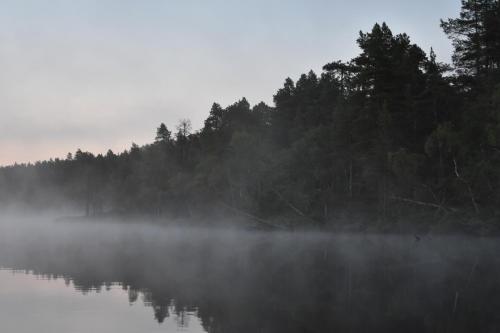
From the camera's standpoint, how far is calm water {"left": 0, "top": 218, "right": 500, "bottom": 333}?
21250 millimetres

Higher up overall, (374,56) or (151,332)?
(374,56)

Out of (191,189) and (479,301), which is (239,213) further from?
(479,301)

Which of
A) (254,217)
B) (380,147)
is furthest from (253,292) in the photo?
(254,217)

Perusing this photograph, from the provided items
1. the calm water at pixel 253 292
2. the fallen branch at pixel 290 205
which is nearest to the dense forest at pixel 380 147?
the fallen branch at pixel 290 205

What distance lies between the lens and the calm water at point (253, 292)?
21250 mm

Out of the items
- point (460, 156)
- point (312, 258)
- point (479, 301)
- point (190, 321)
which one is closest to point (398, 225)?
point (460, 156)

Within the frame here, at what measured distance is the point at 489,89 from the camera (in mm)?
64125

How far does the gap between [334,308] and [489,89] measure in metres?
49.9

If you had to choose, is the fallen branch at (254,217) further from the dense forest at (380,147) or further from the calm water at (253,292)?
the calm water at (253,292)

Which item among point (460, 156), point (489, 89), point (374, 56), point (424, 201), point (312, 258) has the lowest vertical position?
point (312, 258)

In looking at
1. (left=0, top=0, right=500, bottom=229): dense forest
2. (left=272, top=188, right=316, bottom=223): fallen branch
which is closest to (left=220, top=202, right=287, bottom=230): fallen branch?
(left=0, top=0, right=500, bottom=229): dense forest

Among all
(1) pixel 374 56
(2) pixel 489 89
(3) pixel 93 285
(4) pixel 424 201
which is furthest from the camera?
(1) pixel 374 56

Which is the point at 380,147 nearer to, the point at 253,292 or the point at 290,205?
the point at 290,205

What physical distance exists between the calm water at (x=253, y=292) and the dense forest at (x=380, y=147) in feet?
55.9
